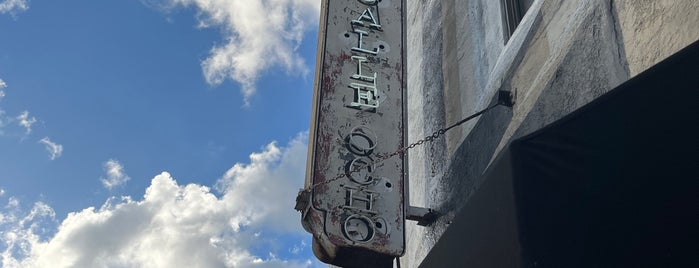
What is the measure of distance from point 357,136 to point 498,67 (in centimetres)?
155

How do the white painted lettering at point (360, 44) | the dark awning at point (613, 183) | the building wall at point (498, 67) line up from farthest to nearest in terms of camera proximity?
the white painted lettering at point (360, 44)
the building wall at point (498, 67)
the dark awning at point (613, 183)

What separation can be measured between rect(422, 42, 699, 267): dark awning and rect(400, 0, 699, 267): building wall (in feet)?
3.71

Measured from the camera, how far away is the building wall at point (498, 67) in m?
4.61

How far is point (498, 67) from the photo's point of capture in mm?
6738

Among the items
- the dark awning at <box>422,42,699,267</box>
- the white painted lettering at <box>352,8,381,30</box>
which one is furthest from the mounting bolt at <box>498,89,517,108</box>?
the dark awning at <box>422,42,699,267</box>

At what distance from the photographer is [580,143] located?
11.4 feet

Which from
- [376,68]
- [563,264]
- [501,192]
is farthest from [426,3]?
[563,264]

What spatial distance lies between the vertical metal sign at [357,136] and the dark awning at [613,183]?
2.37m

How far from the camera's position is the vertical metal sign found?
20.4 ft

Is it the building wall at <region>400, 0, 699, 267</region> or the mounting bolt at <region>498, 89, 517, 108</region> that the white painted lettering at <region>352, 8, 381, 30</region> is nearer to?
the building wall at <region>400, 0, 699, 267</region>

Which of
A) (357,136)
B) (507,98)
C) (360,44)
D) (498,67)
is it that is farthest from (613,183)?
(360,44)

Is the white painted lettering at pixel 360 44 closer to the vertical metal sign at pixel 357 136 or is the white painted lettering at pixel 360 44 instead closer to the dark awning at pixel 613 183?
the vertical metal sign at pixel 357 136

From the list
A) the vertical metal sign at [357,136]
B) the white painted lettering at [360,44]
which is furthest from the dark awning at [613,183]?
the white painted lettering at [360,44]

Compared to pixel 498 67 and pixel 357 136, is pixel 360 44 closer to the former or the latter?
pixel 357 136
